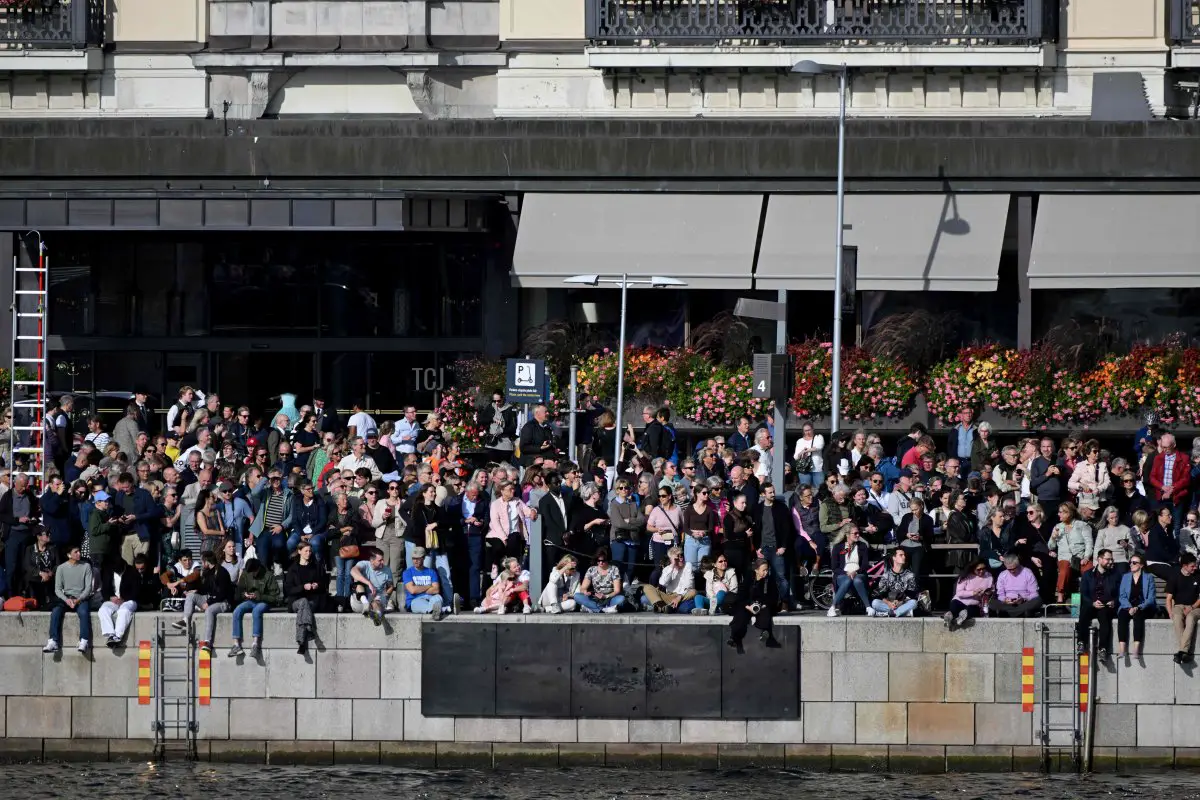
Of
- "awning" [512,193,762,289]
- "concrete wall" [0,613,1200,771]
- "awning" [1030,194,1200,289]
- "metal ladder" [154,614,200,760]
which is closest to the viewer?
"concrete wall" [0,613,1200,771]

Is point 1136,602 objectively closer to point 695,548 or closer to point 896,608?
point 896,608

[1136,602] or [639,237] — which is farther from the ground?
[639,237]

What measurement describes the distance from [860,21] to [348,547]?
546 inches

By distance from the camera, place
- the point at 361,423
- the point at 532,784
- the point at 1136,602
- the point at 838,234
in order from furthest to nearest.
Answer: the point at 838,234
the point at 361,423
the point at 532,784
the point at 1136,602

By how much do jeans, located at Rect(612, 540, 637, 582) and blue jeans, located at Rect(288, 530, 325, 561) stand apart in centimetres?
323

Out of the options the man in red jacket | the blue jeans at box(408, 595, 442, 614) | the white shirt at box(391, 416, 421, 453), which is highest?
the white shirt at box(391, 416, 421, 453)

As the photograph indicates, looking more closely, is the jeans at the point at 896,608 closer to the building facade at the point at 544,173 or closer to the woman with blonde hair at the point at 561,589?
the woman with blonde hair at the point at 561,589

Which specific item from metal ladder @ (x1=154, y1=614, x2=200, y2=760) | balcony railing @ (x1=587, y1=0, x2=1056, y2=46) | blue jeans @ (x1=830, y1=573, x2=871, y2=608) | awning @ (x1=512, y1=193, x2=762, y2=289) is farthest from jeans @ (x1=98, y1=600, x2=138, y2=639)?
balcony railing @ (x1=587, y1=0, x2=1056, y2=46)

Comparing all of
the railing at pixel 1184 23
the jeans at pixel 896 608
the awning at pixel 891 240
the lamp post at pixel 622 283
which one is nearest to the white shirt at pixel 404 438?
the lamp post at pixel 622 283

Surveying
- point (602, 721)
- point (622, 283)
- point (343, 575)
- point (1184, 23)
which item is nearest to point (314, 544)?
point (343, 575)

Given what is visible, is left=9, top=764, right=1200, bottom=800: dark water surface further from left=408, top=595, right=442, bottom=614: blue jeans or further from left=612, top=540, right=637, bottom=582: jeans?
left=612, top=540, right=637, bottom=582: jeans

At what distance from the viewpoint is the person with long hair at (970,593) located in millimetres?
28031

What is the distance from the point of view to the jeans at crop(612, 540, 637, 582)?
1126 inches

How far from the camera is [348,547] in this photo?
28.2 meters
